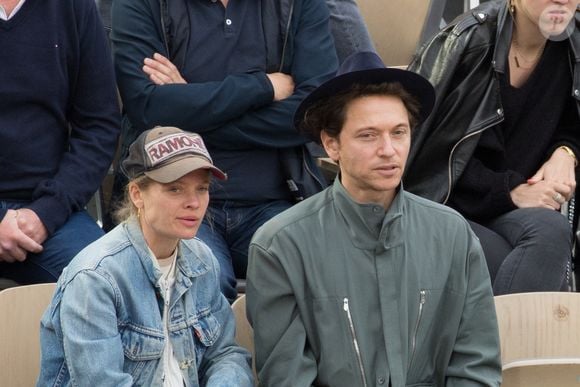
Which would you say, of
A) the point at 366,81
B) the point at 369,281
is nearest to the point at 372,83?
the point at 366,81

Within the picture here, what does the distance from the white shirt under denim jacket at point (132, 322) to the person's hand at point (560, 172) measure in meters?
1.36

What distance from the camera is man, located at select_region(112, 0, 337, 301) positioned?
3885 mm

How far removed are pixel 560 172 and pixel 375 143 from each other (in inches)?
46.5

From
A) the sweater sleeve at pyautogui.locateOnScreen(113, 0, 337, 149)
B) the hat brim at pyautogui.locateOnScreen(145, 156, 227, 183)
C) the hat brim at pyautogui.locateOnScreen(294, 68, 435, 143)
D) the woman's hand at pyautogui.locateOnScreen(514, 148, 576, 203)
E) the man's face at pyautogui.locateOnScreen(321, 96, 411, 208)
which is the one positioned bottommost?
the woman's hand at pyautogui.locateOnScreen(514, 148, 576, 203)

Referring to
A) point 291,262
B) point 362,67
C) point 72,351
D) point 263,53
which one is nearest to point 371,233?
point 291,262

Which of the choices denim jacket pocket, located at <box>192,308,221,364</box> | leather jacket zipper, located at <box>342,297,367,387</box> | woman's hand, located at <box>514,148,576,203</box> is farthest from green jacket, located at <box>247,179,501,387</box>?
woman's hand, located at <box>514,148,576,203</box>

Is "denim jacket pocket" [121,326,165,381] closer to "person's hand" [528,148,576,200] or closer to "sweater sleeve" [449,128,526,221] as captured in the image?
"sweater sleeve" [449,128,526,221]

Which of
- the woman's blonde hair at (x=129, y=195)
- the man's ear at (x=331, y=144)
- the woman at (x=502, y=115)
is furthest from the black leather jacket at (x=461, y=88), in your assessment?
the woman's blonde hair at (x=129, y=195)

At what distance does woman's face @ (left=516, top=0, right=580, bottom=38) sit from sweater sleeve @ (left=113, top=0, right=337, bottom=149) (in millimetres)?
708

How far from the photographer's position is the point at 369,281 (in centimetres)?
297

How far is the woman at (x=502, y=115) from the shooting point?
3924 millimetres

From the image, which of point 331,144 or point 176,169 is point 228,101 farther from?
point 176,169

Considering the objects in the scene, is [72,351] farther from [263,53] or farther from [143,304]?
[263,53]

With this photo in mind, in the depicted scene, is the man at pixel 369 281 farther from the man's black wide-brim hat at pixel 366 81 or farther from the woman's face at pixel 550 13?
the woman's face at pixel 550 13
